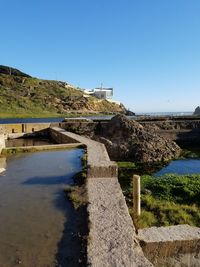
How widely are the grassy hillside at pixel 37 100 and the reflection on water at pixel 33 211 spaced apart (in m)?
66.0

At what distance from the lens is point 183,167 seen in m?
16.4

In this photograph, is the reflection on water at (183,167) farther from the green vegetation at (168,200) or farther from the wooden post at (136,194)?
the wooden post at (136,194)

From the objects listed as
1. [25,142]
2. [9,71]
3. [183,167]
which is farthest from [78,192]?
[9,71]

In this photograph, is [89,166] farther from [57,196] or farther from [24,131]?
[24,131]

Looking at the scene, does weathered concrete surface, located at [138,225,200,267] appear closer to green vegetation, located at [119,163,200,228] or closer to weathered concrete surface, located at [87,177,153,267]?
weathered concrete surface, located at [87,177,153,267]

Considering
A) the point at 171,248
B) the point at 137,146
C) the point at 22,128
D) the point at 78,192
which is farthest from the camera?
the point at 22,128

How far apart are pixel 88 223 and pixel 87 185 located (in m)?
2.32

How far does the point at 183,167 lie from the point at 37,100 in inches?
3090

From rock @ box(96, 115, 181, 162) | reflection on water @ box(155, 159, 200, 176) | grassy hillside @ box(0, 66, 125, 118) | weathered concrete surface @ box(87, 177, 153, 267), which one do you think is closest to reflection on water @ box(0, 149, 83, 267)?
weathered concrete surface @ box(87, 177, 153, 267)

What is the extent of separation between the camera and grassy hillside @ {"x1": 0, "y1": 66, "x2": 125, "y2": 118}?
82375 mm

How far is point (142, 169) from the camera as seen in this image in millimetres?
15094

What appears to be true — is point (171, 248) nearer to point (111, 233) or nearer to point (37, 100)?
point (111, 233)

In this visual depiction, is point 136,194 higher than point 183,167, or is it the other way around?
point 136,194

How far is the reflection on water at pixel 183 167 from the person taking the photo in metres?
14.9
